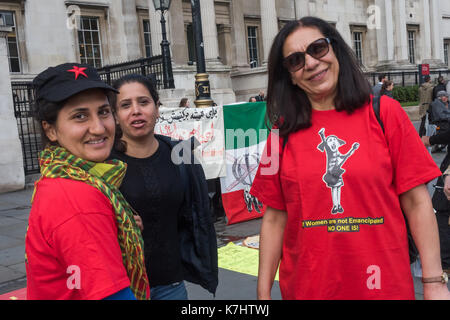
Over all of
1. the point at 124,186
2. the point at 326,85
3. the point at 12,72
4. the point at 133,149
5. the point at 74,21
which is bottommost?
the point at 124,186

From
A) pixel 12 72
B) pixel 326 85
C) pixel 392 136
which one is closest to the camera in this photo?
pixel 392 136

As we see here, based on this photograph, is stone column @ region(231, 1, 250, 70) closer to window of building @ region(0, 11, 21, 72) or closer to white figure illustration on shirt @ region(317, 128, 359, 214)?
window of building @ region(0, 11, 21, 72)

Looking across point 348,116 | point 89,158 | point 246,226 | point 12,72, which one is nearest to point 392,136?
point 348,116

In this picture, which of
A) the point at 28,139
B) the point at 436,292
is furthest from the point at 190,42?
the point at 436,292

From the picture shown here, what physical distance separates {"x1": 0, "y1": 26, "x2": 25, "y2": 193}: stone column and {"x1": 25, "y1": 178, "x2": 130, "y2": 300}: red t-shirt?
11422 mm

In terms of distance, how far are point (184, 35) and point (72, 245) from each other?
24768 mm

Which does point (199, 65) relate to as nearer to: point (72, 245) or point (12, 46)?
point (72, 245)

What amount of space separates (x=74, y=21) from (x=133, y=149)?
20.9 metres

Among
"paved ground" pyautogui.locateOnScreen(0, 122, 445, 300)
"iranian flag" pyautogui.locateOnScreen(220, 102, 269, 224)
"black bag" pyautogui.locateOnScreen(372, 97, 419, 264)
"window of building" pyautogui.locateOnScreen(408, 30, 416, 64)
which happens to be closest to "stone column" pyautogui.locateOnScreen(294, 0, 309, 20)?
"window of building" pyautogui.locateOnScreen(408, 30, 416, 64)

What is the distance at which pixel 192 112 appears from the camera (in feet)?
27.2

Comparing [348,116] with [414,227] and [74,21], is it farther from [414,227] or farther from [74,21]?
[74,21]

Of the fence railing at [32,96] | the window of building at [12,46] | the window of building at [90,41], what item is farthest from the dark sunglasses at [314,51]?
the window of building at [90,41]

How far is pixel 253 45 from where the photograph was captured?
30.2 meters

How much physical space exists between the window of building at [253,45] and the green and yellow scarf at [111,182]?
28.8 m
